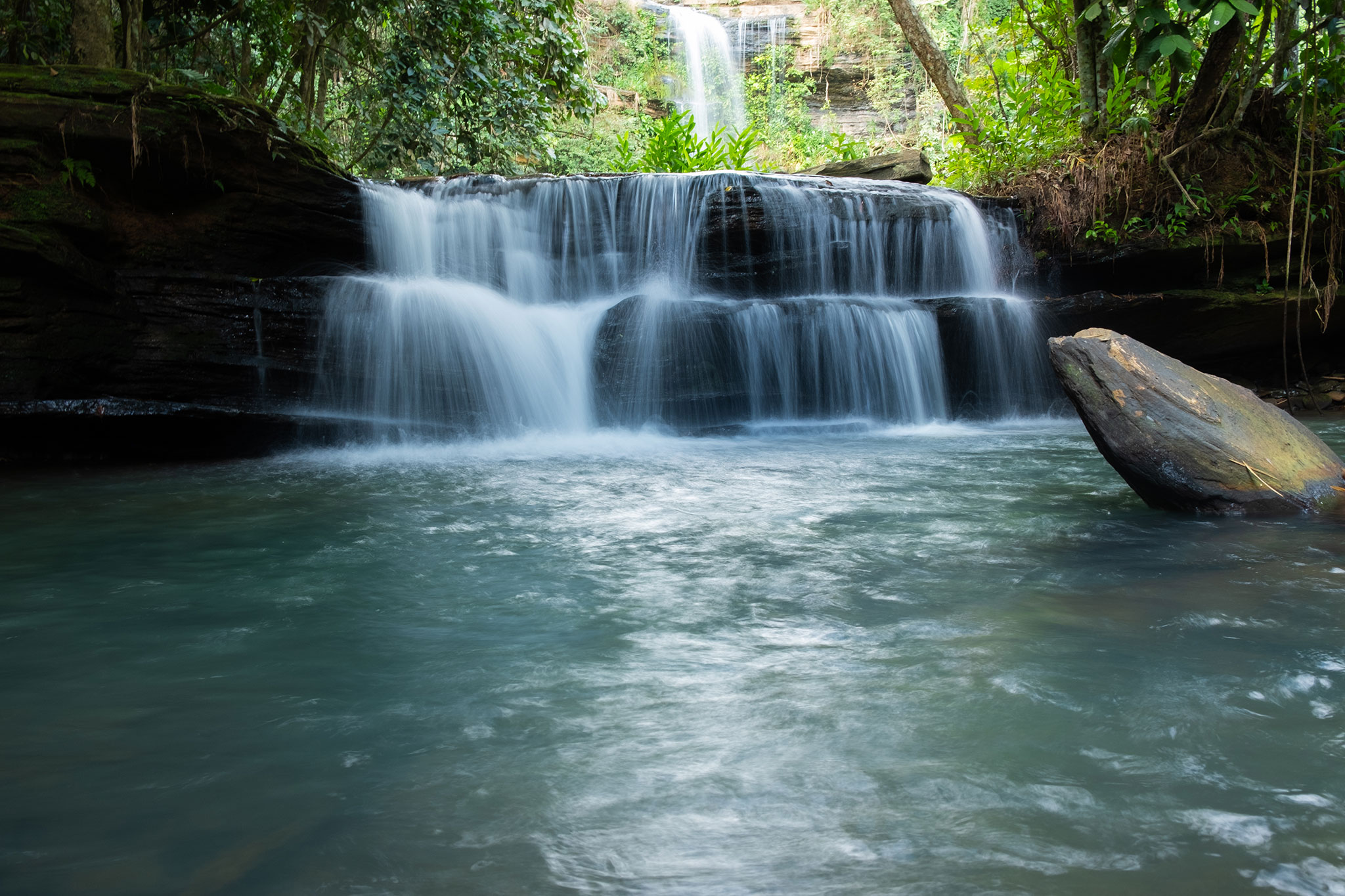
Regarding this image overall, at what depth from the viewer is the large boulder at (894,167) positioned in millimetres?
11148

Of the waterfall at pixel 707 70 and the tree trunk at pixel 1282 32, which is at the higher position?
the waterfall at pixel 707 70

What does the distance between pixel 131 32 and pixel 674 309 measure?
16.4 feet

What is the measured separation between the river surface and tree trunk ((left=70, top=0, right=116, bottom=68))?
195 inches

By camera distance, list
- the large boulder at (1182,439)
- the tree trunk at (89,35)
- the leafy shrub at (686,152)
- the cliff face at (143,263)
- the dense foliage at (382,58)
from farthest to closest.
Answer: the leafy shrub at (686,152) < the dense foliage at (382,58) < the tree trunk at (89,35) < the cliff face at (143,263) < the large boulder at (1182,439)

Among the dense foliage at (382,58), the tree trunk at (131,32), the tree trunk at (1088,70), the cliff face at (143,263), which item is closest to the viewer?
the cliff face at (143,263)

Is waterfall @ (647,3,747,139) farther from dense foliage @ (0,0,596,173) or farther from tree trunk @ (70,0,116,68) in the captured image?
tree trunk @ (70,0,116,68)

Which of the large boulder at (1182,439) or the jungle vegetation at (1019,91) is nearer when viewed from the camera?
the large boulder at (1182,439)

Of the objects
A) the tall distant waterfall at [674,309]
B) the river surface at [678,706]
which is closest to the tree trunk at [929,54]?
the tall distant waterfall at [674,309]

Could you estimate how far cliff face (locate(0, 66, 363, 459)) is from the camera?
242 inches

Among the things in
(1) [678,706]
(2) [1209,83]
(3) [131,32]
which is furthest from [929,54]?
(1) [678,706]

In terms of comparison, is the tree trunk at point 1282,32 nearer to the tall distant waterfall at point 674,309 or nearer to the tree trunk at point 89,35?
the tall distant waterfall at point 674,309

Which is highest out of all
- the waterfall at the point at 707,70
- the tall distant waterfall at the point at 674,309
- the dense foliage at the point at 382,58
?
the waterfall at the point at 707,70

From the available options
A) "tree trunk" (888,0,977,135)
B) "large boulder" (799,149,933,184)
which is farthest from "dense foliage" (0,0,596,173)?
"tree trunk" (888,0,977,135)

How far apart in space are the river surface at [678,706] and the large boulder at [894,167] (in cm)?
789
